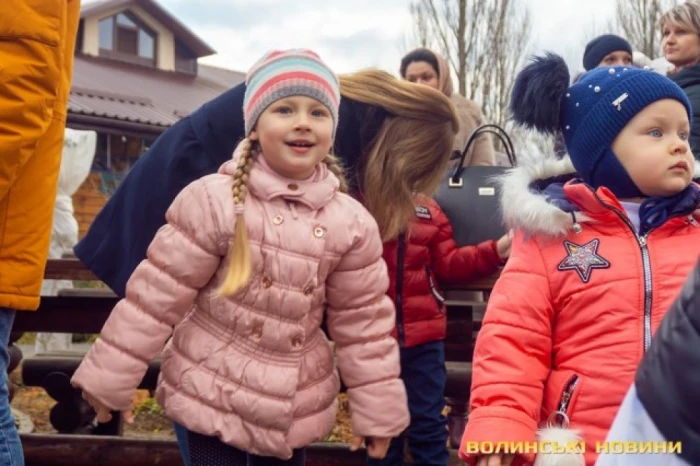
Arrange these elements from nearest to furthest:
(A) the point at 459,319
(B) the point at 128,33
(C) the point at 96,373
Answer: (C) the point at 96,373, (A) the point at 459,319, (B) the point at 128,33

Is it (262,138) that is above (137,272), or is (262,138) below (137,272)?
above

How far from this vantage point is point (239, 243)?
88.0 inches

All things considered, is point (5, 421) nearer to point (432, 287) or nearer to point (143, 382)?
point (432, 287)

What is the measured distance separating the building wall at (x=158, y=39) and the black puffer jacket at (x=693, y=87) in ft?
56.1

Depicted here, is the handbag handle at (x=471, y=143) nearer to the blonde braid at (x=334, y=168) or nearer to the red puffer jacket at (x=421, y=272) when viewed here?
the red puffer jacket at (x=421, y=272)

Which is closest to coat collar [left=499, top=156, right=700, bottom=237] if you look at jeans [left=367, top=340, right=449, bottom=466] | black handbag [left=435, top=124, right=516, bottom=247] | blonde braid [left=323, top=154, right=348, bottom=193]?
blonde braid [left=323, top=154, right=348, bottom=193]

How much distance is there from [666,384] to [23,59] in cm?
170

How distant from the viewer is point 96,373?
7.46ft

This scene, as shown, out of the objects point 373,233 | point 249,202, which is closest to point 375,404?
point 373,233

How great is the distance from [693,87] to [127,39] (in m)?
18.6

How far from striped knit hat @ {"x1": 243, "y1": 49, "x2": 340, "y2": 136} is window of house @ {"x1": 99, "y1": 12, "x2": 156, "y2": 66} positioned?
1803cm

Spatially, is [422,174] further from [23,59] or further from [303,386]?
→ [23,59]

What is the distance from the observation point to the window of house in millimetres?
19766

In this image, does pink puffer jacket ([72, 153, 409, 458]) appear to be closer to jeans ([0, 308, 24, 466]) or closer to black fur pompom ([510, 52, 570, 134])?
jeans ([0, 308, 24, 466])
